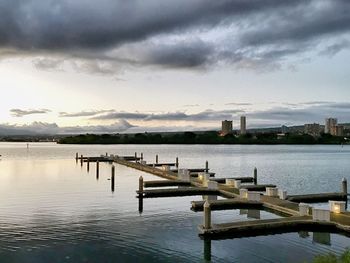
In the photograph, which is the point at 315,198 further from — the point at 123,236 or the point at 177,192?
the point at 123,236

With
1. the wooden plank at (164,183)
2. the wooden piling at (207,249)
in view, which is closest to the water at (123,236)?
the wooden piling at (207,249)

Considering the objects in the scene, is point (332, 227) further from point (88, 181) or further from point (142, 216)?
point (88, 181)

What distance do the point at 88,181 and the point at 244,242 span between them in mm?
30153

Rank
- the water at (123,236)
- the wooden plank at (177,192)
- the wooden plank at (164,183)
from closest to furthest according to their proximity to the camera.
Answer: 1. the water at (123,236)
2. the wooden plank at (177,192)
3. the wooden plank at (164,183)

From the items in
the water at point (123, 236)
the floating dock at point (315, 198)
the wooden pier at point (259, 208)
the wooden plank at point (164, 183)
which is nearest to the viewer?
Result: the water at point (123, 236)

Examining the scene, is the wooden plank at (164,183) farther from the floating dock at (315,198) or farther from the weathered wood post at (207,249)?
the weathered wood post at (207,249)

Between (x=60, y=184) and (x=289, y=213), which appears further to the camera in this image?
(x=60, y=184)

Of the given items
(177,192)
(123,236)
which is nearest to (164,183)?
(177,192)

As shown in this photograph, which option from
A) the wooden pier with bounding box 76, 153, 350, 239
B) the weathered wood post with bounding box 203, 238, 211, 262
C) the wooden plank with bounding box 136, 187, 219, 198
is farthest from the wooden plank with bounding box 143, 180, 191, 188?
the weathered wood post with bounding box 203, 238, 211, 262

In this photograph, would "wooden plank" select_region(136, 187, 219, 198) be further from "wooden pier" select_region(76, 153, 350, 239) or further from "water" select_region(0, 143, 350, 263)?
"water" select_region(0, 143, 350, 263)

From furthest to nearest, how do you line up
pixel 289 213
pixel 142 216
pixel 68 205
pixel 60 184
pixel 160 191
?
1. pixel 60 184
2. pixel 160 191
3. pixel 68 205
4. pixel 142 216
5. pixel 289 213

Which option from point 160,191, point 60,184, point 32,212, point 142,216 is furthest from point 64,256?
point 60,184

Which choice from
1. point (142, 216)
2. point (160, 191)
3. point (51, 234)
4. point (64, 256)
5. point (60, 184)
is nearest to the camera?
point (64, 256)

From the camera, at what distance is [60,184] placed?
43000 millimetres
